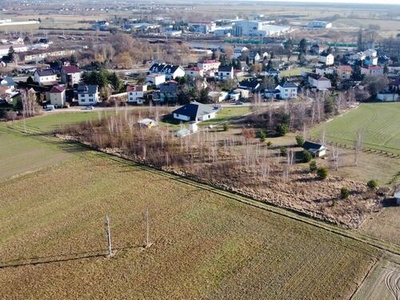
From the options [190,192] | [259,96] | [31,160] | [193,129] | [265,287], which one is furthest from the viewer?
[259,96]

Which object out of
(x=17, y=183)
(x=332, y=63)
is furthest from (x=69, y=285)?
(x=332, y=63)

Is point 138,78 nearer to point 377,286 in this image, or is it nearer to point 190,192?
point 190,192

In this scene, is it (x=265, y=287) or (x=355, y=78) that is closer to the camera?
(x=265, y=287)

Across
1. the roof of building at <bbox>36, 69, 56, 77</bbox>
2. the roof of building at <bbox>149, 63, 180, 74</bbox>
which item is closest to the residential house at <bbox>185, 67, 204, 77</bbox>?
the roof of building at <bbox>149, 63, 180, 74</bbox>

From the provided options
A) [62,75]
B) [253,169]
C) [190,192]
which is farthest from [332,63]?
[190,192]

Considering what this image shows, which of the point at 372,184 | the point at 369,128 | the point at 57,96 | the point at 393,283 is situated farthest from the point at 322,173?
the point at 57,96

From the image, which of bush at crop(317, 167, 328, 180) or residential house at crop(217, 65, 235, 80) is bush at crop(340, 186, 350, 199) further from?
Answer: residential house at crop(217, 65, 235, 80)

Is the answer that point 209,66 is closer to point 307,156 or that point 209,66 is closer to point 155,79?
point 155,79

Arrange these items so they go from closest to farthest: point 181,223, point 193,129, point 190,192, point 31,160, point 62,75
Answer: point 181,223 → point 190,192 → point 31,160 → point 193,129 → point 62,75
